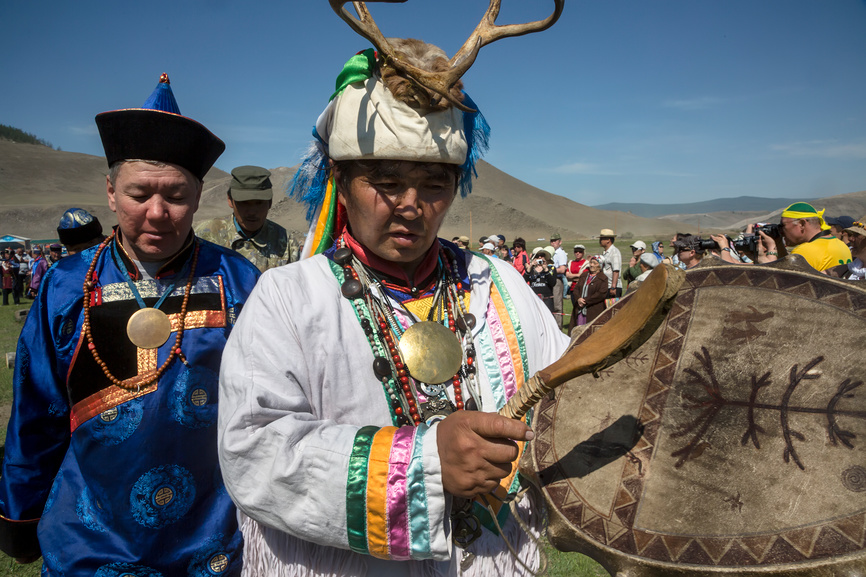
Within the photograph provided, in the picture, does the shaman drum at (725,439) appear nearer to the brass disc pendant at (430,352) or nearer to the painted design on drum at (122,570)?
the brass disc pendant at (430,352)

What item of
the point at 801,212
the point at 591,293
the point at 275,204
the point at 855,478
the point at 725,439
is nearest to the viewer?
the point at 855,478

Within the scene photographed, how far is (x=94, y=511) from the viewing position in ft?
5.45

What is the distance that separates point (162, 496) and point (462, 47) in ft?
5.11

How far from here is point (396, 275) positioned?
1612 mm

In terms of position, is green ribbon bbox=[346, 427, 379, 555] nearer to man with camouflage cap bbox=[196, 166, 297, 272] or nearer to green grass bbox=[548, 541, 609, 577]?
green grass bbox=[548, 541, 609, 577]

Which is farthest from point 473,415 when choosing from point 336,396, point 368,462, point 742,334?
point 742,334

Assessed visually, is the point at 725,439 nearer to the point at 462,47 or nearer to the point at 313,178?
the point at 462,47

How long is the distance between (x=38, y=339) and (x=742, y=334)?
6.76ft

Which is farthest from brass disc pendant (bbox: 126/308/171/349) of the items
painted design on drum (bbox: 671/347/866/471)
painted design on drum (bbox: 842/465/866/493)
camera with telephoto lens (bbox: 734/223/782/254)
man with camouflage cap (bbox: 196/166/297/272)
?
camera with telephoto lens (bbox: 734/223/782/254)

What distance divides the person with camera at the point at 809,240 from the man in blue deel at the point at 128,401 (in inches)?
162

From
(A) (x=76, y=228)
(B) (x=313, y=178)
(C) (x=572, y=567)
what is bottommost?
(C) (x=572, y=567)

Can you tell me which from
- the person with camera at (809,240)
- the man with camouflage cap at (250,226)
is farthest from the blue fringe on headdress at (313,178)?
the person with camera at (809,240)

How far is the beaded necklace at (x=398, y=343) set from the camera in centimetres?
141

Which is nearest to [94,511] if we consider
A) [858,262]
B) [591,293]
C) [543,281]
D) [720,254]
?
[720,254]
